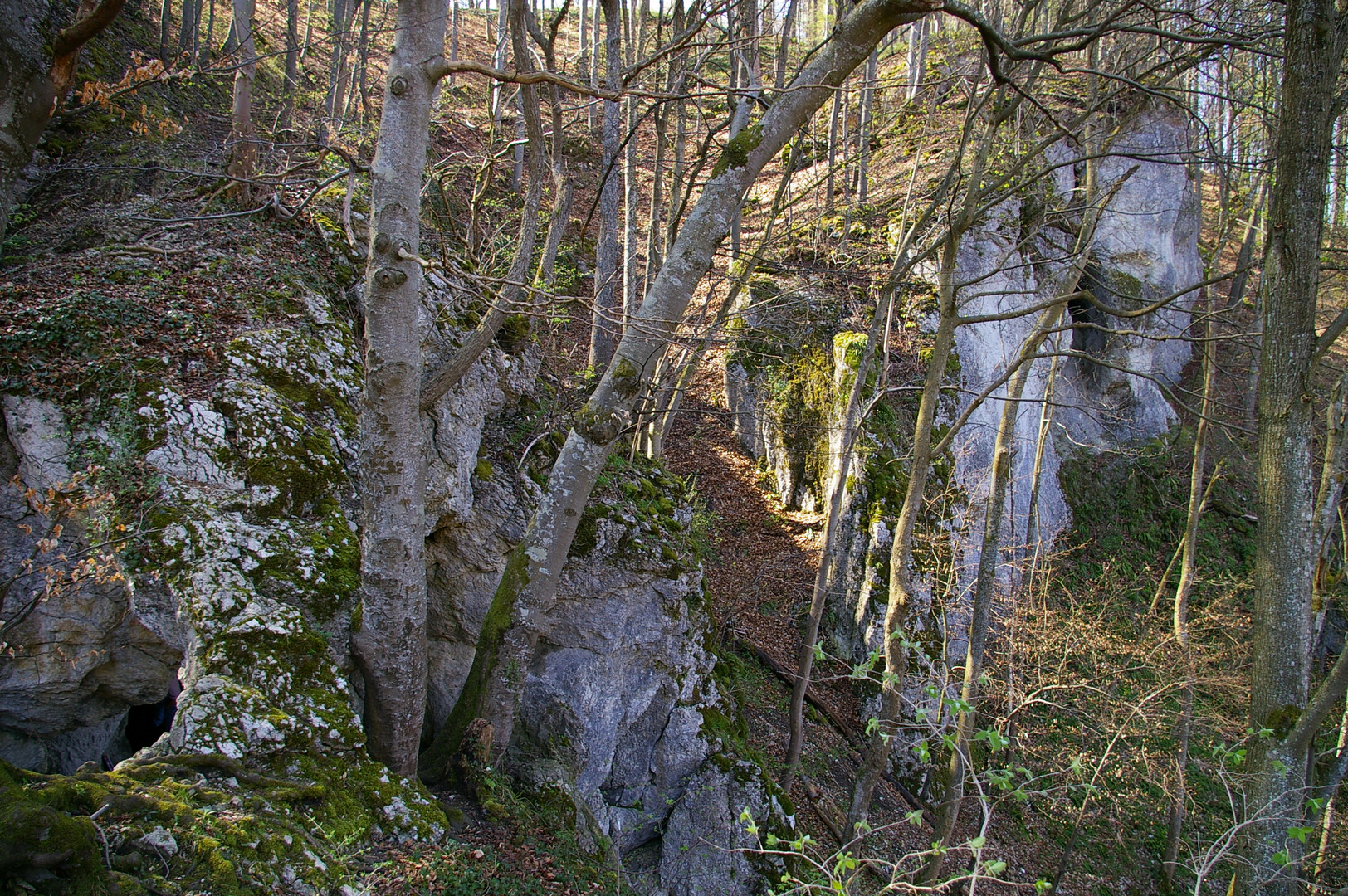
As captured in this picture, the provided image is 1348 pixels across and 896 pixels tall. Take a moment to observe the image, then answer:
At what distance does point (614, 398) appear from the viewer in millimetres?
4461

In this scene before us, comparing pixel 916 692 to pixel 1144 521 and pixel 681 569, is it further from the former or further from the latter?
pixel 1144 521

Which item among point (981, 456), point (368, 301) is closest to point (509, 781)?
point (368, 301)

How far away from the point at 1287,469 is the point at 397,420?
5.77 metres

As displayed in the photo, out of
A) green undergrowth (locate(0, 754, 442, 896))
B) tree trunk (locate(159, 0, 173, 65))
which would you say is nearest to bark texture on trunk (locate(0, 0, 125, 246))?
green undergrowth (locate(0, 754, 442, 896))

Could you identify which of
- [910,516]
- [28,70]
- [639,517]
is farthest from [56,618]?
[910,516]

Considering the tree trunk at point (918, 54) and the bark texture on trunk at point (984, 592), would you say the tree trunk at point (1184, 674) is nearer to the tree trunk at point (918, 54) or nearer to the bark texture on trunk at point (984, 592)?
the bark texture on trunk at point (984, 592)

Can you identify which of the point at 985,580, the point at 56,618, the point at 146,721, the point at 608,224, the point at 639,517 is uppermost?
the point at 608,224

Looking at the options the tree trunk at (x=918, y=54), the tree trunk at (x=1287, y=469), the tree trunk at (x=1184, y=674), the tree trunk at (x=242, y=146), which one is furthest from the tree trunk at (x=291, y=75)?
the tree trunk at (x=1184, y=674)

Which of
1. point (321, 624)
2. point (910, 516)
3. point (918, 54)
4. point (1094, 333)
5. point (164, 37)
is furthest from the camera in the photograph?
point (1094, 333)

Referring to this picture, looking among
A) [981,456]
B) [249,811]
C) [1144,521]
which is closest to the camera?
[249,811]

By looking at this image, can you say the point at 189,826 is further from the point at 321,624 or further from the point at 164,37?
the point at 164,37

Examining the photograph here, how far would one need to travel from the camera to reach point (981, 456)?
41.1ft

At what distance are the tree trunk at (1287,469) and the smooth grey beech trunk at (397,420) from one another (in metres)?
5.38

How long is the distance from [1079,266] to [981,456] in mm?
6098
